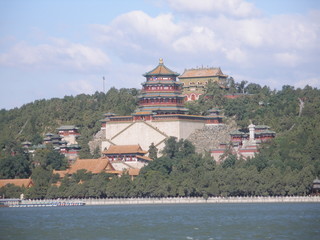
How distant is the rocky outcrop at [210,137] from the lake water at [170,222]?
14927 millimetres

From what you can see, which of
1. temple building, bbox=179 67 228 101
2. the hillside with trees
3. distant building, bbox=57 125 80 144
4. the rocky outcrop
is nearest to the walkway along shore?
the hillside with trees

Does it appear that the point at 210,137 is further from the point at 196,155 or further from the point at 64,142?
the point at 64,142

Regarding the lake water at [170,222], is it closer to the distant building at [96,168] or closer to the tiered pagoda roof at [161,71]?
the distant building at [96,168]

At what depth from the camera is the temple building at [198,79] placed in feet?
431

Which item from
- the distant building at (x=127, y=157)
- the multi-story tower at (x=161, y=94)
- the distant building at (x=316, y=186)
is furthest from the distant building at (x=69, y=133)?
the distant building at (x=316, y=186)

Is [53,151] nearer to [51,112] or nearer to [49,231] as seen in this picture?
[51,112]

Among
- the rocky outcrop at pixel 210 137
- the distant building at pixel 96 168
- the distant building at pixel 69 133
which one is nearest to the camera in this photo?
the distant building at pixel 96 168

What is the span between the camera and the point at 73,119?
4931 inches

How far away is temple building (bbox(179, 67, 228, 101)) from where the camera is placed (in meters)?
131

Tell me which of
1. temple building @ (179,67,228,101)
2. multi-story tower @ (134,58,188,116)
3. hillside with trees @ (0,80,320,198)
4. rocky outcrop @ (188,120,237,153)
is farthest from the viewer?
temple building @ (179,67,228,101)

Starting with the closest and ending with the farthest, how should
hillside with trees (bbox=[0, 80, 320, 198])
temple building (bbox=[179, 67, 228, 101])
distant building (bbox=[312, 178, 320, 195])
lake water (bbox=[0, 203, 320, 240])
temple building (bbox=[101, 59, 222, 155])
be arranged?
1. lake water (bbox=[0, 203, 320, 240])
2. distant building (bbox=[312, 178, 320, 195])
3. hillside with trees (bbox=[0, 80, 320, 198])
4. temple building (bbox=[101, 59, 222, 155])
5. temple building (bbox=[179, 67, 228, 101])

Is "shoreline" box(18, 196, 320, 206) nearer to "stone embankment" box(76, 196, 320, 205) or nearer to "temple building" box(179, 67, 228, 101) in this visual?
"stone embankment" box(76, 196, 320, 205)

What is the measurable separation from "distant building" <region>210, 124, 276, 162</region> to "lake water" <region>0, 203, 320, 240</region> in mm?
12489

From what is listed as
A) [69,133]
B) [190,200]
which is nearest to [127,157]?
[190,200]
